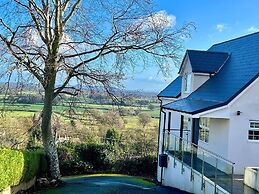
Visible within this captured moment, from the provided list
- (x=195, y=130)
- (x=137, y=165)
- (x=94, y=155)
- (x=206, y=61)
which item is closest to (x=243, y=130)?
(x=195, y=130)

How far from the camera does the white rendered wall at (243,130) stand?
18.2 metres

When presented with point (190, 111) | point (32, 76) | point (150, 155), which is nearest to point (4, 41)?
point (32, 76)

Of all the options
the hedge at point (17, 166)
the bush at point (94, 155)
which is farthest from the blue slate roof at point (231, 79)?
the bush at point (94, 155)

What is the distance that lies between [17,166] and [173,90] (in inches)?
659

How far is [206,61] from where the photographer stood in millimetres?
24328

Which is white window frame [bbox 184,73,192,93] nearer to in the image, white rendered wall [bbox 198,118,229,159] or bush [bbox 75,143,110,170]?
white rendered wall [bbox 198,118,229,159]

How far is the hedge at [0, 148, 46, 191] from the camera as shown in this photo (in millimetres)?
13977

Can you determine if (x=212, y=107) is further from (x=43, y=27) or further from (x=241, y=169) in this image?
(x=43, y=27)

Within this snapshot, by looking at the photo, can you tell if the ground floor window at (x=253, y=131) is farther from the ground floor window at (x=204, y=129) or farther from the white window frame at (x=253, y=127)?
the ground floor window at (x=204, y=129)

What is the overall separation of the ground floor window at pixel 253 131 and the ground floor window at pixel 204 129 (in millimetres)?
3269

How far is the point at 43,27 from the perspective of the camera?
2028 cm

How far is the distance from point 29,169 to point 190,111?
8.33m

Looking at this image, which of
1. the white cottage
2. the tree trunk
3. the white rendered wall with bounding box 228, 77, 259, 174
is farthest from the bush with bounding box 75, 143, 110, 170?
the white rendered wall with bounding box 228, 77, 259, 174

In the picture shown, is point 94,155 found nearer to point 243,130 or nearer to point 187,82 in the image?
point 187,82
